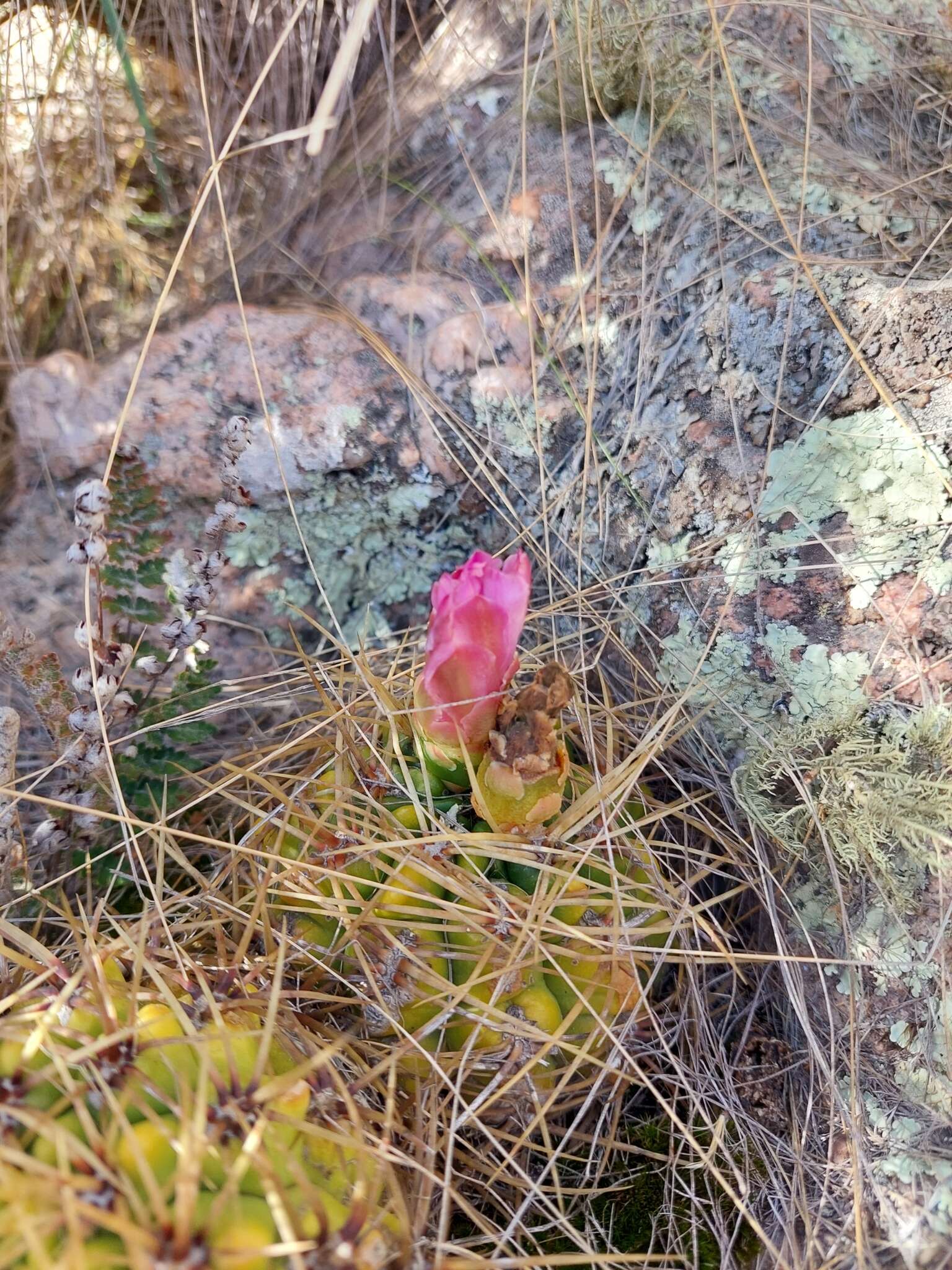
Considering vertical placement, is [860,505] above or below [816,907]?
above

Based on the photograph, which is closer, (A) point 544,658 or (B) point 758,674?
(B) point 758,674

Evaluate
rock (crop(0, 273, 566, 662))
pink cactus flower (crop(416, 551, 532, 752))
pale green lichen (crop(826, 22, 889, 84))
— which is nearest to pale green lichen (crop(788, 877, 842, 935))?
pink cactus flower (crop(416, 551, 532, 752))

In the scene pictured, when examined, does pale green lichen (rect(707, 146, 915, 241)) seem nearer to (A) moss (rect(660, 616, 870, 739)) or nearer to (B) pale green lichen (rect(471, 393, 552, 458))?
(B) pale green lichen (rect(471, 393, 552, 458))

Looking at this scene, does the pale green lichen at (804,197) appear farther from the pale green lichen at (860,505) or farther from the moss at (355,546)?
the moss at (355,546)

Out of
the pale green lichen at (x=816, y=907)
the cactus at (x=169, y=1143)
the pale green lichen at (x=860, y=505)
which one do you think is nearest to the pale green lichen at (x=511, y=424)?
the pale green lichen at (x=860, y=505)

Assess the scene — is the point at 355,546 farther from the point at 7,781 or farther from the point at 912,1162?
the point at 912,1162

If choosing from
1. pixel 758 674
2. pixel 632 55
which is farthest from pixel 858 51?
pixel 758 674
